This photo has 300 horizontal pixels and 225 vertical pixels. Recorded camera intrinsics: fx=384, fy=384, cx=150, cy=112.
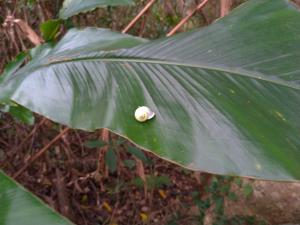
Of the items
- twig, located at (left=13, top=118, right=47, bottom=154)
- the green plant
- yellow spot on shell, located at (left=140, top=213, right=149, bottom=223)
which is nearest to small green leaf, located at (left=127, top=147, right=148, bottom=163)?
twig, located at (left=13, top=118, right=47, bottom=154)

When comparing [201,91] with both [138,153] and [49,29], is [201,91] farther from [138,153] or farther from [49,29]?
[138,153]

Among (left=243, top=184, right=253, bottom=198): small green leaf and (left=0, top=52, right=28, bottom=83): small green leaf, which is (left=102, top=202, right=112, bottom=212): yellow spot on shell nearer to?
(left=243, top=184, right=253, bottom=198): small green leaf


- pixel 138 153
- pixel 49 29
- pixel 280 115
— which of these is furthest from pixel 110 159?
pixel 280 115

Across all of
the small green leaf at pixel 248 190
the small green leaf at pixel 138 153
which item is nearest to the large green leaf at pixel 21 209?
the small green leaf at pixel 138 153

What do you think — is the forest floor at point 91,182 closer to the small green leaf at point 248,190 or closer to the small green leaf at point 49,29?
the small green leaf at point 248,190

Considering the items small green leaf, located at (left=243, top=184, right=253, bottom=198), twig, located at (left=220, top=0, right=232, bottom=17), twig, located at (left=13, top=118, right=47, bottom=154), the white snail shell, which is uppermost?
the white snail shell

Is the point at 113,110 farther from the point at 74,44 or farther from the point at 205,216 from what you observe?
the point at 205,216

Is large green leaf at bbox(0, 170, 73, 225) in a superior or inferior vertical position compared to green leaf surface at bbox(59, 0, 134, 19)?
inferior
